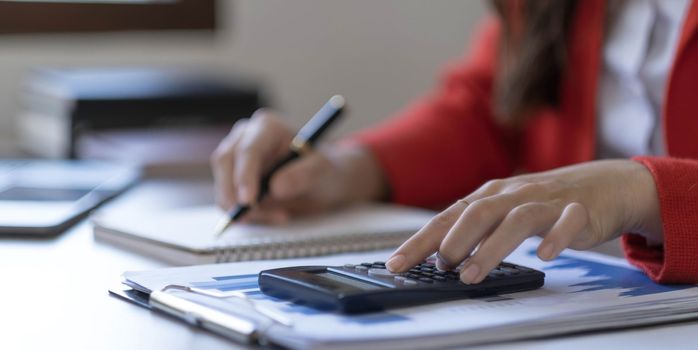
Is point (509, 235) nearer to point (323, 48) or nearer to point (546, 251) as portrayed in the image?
point (546, 251)

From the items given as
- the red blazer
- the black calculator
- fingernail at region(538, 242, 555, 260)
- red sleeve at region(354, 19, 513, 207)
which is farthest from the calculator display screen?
red sleeve at region(354, 19, 513, 207)

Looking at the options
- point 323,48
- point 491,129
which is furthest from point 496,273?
point 323,48

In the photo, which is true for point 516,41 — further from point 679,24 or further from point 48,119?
point 48,119

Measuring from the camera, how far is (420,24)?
2059 millimetres

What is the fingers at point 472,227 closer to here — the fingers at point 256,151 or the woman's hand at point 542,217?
the woman's hand at point 542,217

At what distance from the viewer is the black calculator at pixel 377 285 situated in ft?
1.80

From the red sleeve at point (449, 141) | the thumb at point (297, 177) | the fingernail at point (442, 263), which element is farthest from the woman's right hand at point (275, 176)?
the fingernail at point (442, 263)

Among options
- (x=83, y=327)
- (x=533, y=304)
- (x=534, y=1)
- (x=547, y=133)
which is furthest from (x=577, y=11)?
(x=83, y=327)

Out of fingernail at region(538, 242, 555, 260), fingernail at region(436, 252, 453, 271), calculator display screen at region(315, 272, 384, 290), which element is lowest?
calculator display screen at region(315, 272, 384, 290)

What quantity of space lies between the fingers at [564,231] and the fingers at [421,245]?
0.06 m

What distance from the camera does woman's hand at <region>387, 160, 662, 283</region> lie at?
61 centimetres

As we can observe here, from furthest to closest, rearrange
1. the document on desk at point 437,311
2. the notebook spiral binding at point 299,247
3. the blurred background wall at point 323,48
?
the blurred background wall at point 323,48 → the notebook spiral binding at point 299,247 → the document on desk at point 437,311

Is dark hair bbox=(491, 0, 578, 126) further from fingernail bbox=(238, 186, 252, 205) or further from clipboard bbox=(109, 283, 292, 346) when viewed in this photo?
clipboard bbox=(109, 283, 292, 346)

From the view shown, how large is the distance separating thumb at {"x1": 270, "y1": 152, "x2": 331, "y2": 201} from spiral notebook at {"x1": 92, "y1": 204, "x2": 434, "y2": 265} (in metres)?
0.03
